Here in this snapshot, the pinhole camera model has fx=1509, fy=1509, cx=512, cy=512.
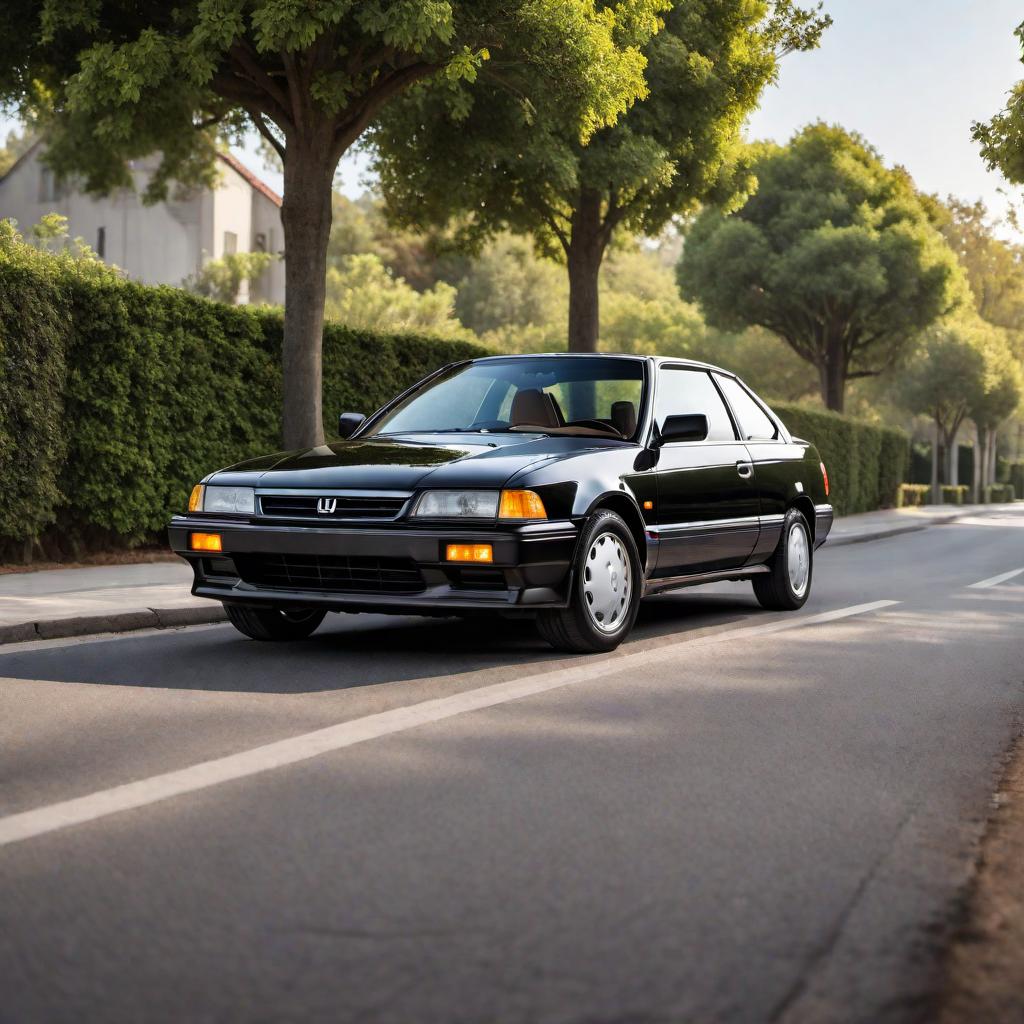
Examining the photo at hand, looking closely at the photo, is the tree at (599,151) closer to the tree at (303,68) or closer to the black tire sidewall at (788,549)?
the tree at (303,68)

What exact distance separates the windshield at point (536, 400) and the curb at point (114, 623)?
179cm

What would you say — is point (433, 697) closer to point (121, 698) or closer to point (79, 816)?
point (121, 698)

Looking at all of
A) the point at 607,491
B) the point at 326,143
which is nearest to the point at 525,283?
the point at 326,143

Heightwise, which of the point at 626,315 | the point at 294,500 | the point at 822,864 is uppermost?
the point at 626,315

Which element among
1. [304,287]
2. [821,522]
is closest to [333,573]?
[821,522]

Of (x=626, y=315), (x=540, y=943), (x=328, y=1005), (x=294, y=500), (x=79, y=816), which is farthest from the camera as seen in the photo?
(x=626, y=315)

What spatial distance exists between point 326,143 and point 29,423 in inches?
177

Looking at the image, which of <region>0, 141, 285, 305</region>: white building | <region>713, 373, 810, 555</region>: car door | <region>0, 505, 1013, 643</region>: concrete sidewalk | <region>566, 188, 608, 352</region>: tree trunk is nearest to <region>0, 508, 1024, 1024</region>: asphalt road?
<region>0, 505, 1013, 643</region>: concrete sidewalk

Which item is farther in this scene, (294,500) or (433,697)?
(294,500)

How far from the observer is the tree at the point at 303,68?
13.4 meters

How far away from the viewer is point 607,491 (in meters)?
8.09

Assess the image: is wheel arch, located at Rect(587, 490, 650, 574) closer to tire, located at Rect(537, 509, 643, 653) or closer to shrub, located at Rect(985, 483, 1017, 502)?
tire, located at Rect(537, 509, 643, 653)

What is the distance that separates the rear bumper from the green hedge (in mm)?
17782

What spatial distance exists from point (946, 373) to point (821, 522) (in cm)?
5376
